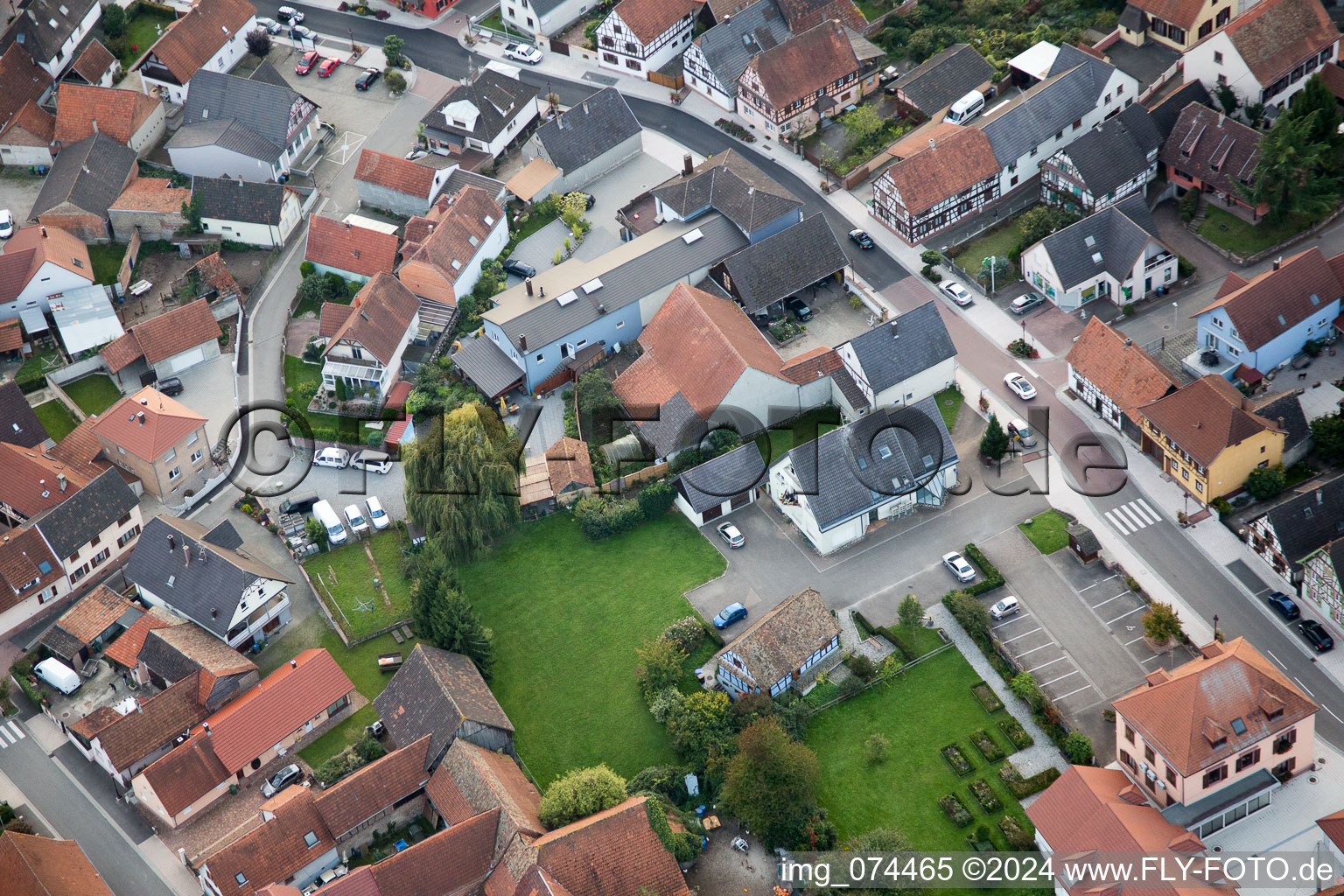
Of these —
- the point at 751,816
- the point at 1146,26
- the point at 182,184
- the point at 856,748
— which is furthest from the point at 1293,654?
the point at 182,184

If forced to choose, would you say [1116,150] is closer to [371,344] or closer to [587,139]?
[587,139]

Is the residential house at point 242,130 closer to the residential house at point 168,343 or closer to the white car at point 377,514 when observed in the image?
the residential house at point 168,343

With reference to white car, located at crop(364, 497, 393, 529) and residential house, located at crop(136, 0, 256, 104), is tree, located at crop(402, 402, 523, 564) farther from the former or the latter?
residential house, located at crop(136, 0, 256, 104)

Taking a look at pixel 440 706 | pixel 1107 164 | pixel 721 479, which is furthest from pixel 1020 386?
pixel 440 706

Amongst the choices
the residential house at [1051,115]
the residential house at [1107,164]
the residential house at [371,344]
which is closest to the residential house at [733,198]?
the residential house at [1051,115]

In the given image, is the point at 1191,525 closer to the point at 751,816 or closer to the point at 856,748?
the point at 856,748

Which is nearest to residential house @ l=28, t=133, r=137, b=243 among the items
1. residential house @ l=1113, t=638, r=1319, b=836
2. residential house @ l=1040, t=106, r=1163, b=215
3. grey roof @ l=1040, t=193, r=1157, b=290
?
grey roof @ l=1040, t=193, r=1157, b=290

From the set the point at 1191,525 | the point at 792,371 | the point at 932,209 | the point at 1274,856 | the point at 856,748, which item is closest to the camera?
the point at 1274,856
